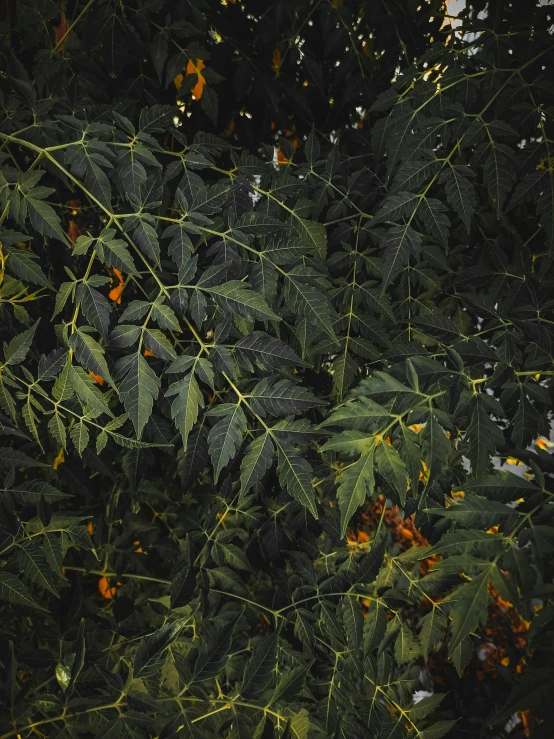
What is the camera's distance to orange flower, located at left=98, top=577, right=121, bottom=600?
1.39 metres

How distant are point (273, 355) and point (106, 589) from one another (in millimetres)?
858

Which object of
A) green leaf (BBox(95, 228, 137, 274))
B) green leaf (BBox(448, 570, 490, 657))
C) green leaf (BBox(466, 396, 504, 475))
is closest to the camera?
green leaf (BBox(448, 570, 490, 657))

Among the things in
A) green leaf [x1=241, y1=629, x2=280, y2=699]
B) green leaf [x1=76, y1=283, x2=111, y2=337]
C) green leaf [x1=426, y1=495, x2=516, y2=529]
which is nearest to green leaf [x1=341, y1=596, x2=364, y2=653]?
green leaf [x1=241, y1=629, x2=280, y2=699]

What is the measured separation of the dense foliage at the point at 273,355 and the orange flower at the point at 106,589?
27mm

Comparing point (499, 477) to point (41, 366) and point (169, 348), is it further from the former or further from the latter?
point (41, 366)

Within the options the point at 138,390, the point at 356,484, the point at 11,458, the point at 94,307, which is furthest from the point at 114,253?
the point at 356,484

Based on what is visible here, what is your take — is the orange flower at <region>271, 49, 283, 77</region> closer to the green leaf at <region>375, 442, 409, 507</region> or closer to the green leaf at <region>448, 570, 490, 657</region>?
the green leaf at <region>375, 442, 409, 507</region>

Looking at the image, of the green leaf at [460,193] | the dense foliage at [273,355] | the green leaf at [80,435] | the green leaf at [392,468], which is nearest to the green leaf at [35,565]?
the dense foliage at [273,355]

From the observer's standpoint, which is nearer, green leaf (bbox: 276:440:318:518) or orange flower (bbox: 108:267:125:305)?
green leaf (bbox: 276:440:318:518)

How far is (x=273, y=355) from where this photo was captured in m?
0.82

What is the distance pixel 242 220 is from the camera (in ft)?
2.93

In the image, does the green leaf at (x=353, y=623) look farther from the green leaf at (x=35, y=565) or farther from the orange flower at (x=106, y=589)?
the orange flower at (x=106, y=589)

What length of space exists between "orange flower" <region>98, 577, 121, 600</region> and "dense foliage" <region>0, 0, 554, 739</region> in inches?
1.1

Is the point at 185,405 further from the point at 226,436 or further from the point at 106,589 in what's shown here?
the point at 106,589
